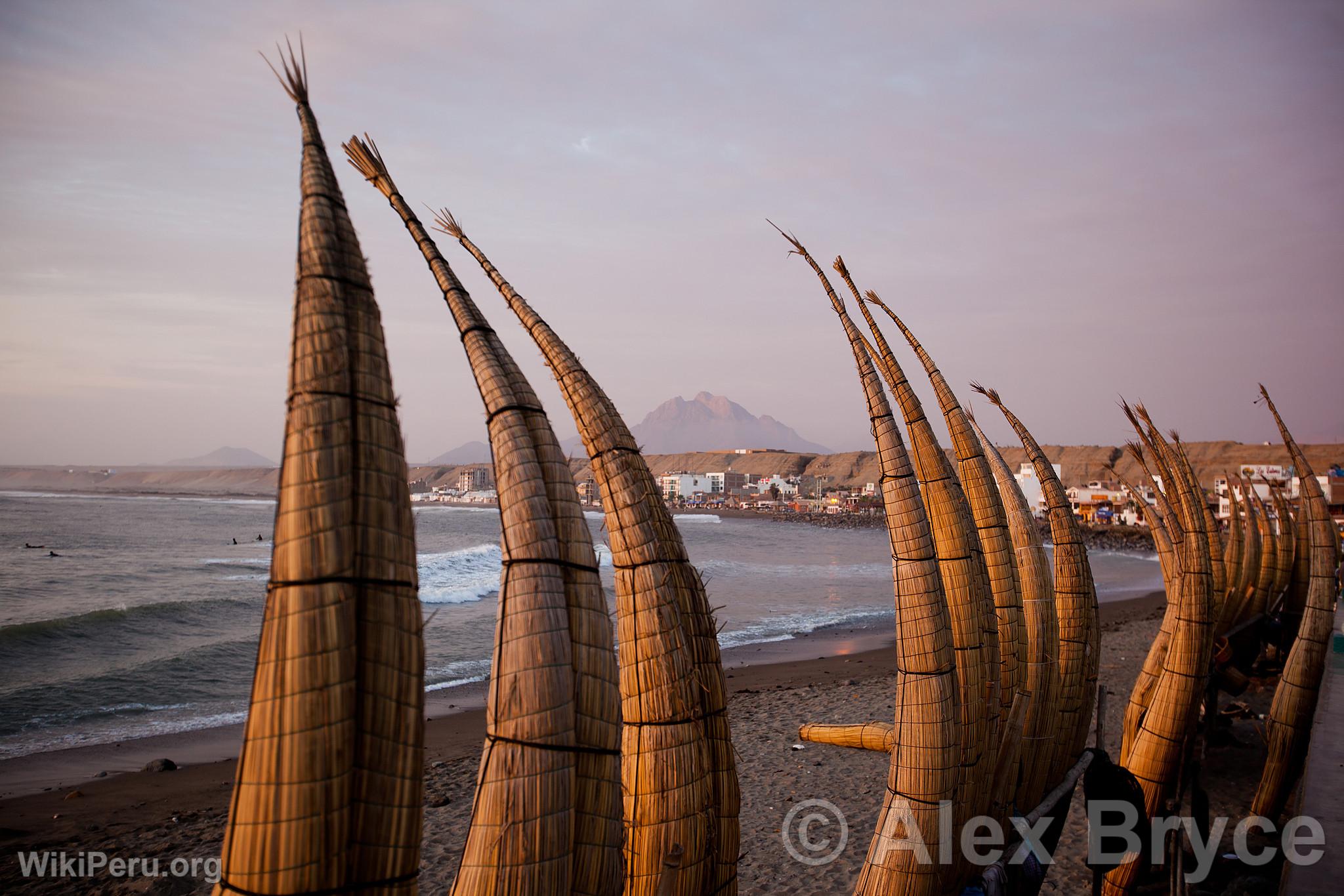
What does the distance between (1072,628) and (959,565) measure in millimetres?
2148

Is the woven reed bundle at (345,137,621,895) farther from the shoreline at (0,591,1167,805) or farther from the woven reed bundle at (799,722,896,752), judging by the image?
the shoreline at (0,591,1167,805)

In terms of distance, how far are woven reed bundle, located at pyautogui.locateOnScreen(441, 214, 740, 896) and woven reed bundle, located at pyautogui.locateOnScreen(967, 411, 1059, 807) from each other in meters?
2.86

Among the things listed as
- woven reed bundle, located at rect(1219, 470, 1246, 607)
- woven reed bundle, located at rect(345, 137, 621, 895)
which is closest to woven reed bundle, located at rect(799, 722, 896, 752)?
woven reed bundle, located at rect(345, 137, 621, 895)

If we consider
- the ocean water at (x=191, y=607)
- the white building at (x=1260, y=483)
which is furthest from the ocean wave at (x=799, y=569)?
the white building at (x=1260, y=483)

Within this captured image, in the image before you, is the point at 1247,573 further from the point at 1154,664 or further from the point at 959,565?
the point at 959,565

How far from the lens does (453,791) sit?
9531 millimetres

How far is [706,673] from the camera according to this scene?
334 centimetres

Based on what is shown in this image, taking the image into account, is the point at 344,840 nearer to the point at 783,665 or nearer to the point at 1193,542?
the point at 1193,542

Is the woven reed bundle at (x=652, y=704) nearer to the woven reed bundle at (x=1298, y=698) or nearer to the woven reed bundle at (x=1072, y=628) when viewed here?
the woven reed bundle at (x=1072, y=628)

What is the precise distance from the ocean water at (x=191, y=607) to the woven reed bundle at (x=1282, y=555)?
365 inches

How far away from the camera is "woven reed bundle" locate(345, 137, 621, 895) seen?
2383mm

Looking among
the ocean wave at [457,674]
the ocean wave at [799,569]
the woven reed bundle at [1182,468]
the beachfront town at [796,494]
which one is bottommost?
the ocean wave at [799,569]

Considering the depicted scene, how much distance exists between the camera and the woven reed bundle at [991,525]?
4977 mm

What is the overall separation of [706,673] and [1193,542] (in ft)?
17.2
